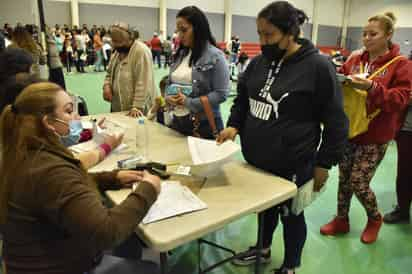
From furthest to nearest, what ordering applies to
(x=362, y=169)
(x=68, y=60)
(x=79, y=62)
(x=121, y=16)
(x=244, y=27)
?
(x=244, y=27) → (x=121, y=16) → (x=79, y=62) → (x=68, y=60) → (x=362, y=169)

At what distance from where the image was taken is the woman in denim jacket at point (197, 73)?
6.34 feet

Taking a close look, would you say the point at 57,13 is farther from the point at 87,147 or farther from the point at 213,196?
the point at 213,196

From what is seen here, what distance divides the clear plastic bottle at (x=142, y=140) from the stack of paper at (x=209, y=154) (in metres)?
0.29

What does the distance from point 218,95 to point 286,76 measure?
0.60 m

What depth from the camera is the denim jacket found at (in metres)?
1.95

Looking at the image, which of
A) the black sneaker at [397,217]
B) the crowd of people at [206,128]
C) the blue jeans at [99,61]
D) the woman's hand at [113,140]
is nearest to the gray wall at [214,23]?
the blue jeans at [99,61]

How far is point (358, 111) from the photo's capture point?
6.31 ft

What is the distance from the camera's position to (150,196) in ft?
3.40

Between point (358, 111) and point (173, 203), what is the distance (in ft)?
4.24

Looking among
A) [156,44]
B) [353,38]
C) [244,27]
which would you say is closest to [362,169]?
[156,44]

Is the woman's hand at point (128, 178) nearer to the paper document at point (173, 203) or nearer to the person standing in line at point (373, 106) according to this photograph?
the paper document at point (173, 203)

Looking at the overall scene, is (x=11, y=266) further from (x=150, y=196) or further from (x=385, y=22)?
(x=385, y=22)

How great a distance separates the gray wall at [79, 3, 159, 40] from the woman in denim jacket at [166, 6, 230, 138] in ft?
41.6

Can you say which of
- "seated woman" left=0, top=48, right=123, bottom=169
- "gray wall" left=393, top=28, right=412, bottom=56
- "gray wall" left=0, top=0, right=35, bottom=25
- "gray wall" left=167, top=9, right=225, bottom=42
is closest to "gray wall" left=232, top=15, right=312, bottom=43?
"gray wall" left=167, top=9, right=225, bottom=42
